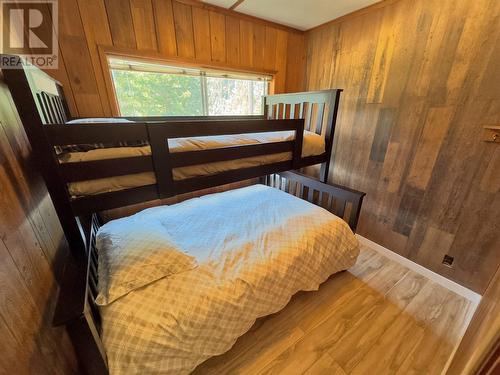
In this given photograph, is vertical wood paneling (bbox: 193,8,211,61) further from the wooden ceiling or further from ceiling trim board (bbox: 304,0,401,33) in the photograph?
ceiling trim board (bbox: 304,0,401,33)

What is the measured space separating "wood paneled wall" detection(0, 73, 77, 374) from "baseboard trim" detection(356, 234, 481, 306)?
2.60 meters

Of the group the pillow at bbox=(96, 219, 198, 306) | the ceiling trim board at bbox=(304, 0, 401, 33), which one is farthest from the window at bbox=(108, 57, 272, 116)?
the pillow at bbox=(96, 219, 198, 306)

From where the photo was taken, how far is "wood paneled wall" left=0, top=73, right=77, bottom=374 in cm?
70

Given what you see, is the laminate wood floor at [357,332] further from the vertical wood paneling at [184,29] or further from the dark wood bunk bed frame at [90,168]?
the vertical wood paneling at [184,29]

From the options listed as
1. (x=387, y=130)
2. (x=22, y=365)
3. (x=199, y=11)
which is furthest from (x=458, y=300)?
(x=199, y=11)

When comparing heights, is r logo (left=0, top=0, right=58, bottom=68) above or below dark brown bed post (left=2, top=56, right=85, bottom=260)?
above

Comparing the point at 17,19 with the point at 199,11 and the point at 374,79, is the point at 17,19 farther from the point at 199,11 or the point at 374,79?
the point at 374,79

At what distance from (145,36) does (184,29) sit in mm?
364

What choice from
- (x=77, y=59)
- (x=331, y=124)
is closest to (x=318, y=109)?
(x=331, y=124)

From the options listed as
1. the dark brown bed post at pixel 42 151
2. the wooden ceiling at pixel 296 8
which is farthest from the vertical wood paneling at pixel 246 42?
the dark brown bed post at pixel 42 151

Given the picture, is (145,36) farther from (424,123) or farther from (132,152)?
(424,123)

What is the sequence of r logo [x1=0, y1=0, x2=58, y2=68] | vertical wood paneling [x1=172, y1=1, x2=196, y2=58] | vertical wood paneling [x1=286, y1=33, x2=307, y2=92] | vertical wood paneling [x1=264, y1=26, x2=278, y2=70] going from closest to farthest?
r logo [x1=0, y1=0, x2=58, y2=68], vertical wood paneling [x1=172, y1=1, x2=196, y2=58], vertical wood paneling [x1=264, y1=26, x2=278, y2=70], vertical wood paneling [x1=286, y1=33, x2=307, y2=92]

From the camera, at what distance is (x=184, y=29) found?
1881 millimetres

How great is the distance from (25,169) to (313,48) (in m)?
2.86
